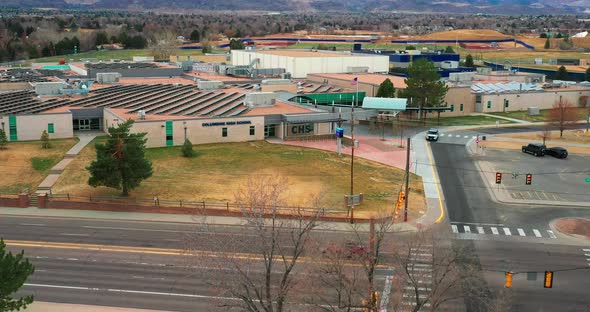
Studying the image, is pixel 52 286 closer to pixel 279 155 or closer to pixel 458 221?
pixel 458 221

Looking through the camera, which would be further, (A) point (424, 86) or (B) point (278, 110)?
(A) point (424, 86)

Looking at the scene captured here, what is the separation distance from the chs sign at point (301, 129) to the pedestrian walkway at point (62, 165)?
70.1 feet

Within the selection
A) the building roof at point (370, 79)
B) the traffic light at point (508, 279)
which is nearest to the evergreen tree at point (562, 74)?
the building roof at point (370, 79)

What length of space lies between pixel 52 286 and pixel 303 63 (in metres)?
89.3

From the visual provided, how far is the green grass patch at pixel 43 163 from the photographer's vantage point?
57.5m

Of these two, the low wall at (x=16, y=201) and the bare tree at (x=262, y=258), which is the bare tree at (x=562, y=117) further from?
the low wall at (x=16, y=201)

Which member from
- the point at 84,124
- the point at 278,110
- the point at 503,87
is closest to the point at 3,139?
the point at 84,124

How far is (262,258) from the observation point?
3619 cm

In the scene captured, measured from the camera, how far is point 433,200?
1992 inches

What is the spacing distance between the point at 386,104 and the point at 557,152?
25096 millimetres

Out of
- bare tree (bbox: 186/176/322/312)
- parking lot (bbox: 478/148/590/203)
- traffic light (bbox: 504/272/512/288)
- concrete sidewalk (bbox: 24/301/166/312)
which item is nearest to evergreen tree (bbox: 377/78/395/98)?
parking lot (bbox: 478/148/590/203)

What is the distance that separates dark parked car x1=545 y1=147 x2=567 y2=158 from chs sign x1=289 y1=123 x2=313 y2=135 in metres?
25.4

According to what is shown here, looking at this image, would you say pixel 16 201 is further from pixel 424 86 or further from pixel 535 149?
pixel 424 86

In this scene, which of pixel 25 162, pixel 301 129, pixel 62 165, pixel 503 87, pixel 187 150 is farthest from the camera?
pixel 503 87
